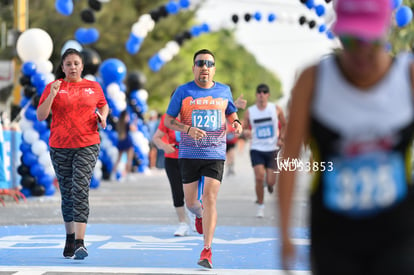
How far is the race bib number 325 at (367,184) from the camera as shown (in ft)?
11.1

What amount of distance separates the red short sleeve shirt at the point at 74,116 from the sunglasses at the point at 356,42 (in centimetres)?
517

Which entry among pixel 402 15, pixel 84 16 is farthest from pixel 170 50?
pixel 402 15

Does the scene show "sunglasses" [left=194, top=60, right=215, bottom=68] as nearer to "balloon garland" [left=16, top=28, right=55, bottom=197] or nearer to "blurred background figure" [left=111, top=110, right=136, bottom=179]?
"balloon garland" [left=16, top=28, right=55, bottom=197]

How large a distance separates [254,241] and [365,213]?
6.64 meters

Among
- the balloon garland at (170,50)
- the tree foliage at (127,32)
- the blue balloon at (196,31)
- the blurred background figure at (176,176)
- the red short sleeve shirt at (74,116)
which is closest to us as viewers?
the red short sleeve shirt at (74,116)

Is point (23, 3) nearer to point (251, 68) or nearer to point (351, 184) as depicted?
point (351, 184)

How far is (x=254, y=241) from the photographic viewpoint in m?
9.95

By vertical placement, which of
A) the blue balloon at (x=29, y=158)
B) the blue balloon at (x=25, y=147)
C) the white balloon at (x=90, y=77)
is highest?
the white balloon at (x=90, y=77)

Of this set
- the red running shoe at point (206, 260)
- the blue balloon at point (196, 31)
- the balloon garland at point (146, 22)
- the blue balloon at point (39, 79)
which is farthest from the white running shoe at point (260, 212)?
the blue balloon at point (196, 31)

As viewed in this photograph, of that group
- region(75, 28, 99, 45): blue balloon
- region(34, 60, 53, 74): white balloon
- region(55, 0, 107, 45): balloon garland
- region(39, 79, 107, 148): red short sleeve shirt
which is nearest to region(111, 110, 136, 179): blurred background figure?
region(55, 0, 107, 45): balloon garland

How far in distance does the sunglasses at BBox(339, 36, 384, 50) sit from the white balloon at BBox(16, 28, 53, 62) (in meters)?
13.2

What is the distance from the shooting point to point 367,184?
11.1 ft

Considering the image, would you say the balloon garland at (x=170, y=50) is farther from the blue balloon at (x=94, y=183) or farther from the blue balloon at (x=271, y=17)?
the blue balloon at (x=94, y=183)

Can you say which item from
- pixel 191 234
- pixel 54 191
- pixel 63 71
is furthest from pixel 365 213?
pixel 54 191
